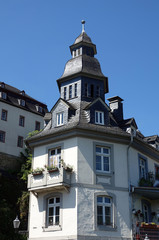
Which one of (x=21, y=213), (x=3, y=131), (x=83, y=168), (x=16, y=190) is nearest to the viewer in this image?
(x=83, y=168)

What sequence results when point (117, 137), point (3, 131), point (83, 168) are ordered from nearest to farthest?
1. point (83, 168)
2. point (117, 137)
3. point (3, 131)

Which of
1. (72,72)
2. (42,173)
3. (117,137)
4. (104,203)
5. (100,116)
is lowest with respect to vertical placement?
(104,203)

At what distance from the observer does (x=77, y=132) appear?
75.4 ft

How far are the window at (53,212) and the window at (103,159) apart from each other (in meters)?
3.40

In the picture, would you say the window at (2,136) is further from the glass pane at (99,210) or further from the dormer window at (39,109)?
the glass pane at (99,210)

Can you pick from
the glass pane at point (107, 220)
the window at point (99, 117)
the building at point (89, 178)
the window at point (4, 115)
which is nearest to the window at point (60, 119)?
the building at point (89, 178)

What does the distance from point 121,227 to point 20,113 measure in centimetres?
3872

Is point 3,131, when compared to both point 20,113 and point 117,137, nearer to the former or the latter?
point 20,113

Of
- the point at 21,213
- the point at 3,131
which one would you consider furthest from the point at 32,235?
the point at 3,131

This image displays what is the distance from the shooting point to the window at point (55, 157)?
76.9 feet

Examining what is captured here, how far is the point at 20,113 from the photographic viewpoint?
2272 inches

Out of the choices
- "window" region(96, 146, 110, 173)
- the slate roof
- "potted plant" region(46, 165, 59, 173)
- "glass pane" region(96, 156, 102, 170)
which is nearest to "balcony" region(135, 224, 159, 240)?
"window" region(96, 146, 110, 173)

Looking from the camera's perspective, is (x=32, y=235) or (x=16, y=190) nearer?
(x=32, y=235)

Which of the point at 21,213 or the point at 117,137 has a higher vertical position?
the point at 117,137
